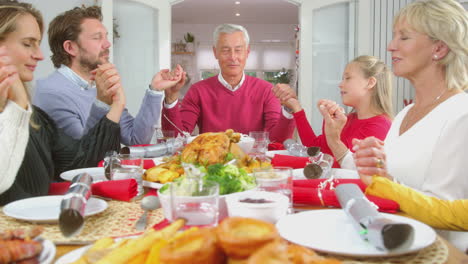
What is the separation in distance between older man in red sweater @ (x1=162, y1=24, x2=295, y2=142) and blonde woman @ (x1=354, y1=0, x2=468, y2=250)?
1.68 metres

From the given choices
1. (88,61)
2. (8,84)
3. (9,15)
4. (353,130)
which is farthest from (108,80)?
(353,130)

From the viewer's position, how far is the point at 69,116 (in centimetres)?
294

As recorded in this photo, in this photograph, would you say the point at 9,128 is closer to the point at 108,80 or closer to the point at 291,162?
the point at 108,80

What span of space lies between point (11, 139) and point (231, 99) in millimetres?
2460

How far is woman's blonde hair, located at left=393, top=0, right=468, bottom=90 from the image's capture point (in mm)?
1779

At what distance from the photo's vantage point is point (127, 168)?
148 centimetres

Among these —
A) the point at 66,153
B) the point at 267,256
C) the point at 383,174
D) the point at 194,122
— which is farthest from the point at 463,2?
the point at 267,256

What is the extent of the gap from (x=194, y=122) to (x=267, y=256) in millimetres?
3167

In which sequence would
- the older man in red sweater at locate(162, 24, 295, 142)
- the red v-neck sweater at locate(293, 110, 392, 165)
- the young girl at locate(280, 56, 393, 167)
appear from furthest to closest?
the older man in red sweater at locate(162, 24, 295, 142), the young girl at locate(280, 56, 393, 167), the red v-neck sweater at locate(293, 110, 392, 165)

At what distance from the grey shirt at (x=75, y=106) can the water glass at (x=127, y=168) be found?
1.42m

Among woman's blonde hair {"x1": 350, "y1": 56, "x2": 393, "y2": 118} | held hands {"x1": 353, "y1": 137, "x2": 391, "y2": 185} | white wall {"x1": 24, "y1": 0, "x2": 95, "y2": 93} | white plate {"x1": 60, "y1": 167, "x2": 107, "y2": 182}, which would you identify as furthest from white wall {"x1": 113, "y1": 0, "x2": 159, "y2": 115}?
held hands {"x1": 353, "y1": 137, "x2": 391, "y2": 185}

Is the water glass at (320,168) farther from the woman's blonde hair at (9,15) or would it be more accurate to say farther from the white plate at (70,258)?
the woman's blonde hair at (9,15)

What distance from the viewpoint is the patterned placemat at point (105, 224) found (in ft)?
3.12

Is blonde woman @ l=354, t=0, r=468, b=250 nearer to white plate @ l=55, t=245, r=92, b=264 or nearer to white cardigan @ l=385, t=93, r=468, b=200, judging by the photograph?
white cardigan @ l=385, t=93, r=468, b=200
